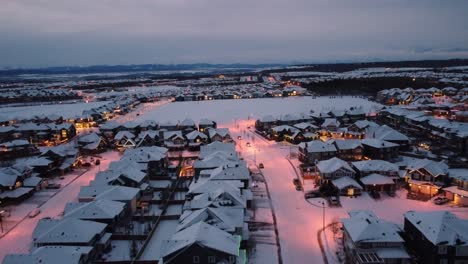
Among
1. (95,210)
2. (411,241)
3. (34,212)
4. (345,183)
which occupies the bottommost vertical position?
(34,212)

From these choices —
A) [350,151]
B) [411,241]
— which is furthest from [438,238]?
[350,151]

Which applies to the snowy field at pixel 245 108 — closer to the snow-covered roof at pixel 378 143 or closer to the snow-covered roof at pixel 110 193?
the snow-covered roof at pixel 378 143

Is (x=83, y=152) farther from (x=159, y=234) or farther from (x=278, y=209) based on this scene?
(x=278, y=209)

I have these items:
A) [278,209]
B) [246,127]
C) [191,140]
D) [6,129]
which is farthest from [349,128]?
[6,129]

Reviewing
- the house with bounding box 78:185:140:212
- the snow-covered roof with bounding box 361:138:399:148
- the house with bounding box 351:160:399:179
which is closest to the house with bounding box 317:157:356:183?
the house with bounding box 351:160:399:179

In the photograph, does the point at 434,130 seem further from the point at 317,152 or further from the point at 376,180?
the point at 376,180
